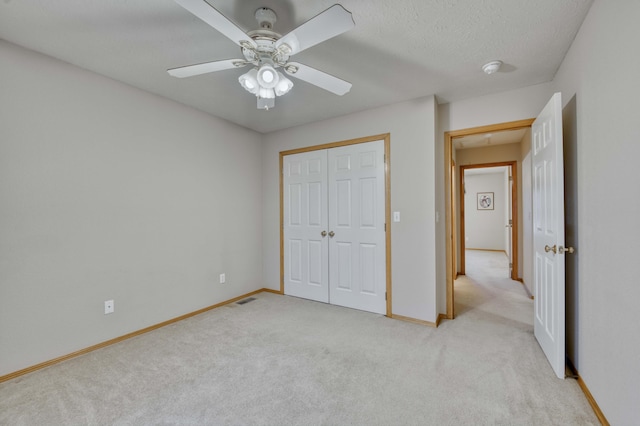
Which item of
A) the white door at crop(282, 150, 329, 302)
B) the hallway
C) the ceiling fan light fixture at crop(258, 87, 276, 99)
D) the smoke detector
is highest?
the smoke detector

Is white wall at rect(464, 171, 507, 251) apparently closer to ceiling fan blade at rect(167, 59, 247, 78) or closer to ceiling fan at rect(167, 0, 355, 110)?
ceiling fan at rect(167, 0, 355, 110)

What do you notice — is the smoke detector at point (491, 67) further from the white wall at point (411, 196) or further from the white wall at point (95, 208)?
the white wall at point (95, 208)

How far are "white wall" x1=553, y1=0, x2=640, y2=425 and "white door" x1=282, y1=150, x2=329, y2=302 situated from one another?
2.45 meters

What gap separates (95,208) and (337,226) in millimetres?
2471

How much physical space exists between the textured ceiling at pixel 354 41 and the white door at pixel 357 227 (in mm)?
819

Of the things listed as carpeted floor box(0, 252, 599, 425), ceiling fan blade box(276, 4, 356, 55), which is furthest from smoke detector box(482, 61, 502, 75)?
carpeted floor box(0, 252, 599, 425)

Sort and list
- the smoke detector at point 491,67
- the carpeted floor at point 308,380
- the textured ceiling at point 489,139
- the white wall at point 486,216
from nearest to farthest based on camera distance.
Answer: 1. the carpeted floor at point 308,380
2. the smoke detector at point 491,67
3. the textured ceiling at point 489,139
4. the white wall at point 486,216

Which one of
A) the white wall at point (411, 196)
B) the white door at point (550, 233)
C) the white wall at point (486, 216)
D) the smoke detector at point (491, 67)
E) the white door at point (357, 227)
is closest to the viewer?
the white door at point (550, 233)

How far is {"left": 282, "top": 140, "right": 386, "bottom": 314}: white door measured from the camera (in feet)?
10.9

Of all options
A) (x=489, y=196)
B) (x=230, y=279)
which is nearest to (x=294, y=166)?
(x=230, y=279)

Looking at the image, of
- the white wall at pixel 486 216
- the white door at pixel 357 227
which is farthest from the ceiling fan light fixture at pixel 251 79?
the white wall at pixel 486 216

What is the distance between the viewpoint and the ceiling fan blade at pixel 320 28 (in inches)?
50.1

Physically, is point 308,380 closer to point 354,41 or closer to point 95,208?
point 95,208

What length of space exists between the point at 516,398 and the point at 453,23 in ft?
7.91
